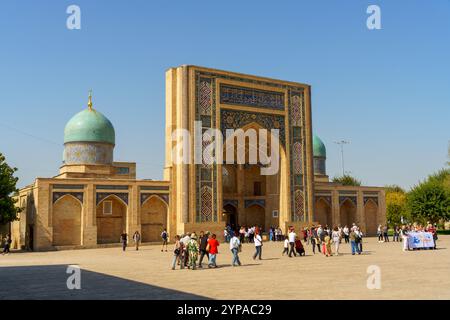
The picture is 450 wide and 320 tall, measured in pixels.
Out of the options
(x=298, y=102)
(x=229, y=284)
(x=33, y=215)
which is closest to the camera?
(x=229, y=284)

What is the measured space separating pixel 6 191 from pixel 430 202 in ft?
122

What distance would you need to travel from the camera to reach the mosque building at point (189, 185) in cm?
3134

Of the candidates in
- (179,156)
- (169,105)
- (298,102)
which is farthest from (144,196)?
(298,102)

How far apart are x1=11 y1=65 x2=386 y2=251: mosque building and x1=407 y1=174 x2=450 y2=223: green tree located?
35.1 feet

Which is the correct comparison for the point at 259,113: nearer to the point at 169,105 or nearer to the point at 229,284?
the point at 169,105

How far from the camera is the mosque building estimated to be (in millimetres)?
31344

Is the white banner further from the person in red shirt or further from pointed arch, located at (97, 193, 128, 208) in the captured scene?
pointed arch, located at (97, 193, 128, 208)

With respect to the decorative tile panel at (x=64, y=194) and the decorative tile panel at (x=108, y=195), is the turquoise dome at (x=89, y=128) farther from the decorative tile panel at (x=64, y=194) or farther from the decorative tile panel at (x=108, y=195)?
the decorative tile panel at (x=64, y=194)

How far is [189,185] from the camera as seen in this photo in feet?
108

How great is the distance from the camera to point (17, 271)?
16.9 metres

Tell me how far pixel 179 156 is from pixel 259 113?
7.46 m

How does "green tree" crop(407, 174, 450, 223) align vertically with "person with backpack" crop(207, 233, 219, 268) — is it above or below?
above

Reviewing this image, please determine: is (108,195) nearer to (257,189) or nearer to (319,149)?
(257,189)

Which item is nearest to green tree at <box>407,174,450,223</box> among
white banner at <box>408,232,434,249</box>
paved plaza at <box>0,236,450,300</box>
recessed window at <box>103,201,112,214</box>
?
white banner at <box>408,232,434,249</box>
